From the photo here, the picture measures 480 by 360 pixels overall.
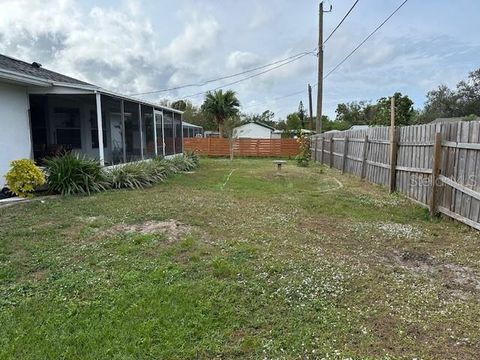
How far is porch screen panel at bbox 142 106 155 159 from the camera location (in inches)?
532

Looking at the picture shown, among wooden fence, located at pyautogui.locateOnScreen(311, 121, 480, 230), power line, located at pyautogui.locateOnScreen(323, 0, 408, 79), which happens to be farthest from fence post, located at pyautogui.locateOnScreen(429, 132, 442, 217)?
power line, located at pyautogui.locateOnScreen(323, 0, 408, 79)

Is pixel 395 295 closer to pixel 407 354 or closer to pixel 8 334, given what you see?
pixel 407 354

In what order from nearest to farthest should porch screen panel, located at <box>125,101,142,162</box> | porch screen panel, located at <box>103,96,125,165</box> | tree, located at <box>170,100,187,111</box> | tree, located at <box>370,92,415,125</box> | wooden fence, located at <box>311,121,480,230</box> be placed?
wooden fence, located at <box>311,121,480,230</box>, porch screen panel, located at <box>103,96,125,165</box>, porch screen panel, located at <box>125,101,142,162</box>, tree, located at <box>370,92,415,125</box>, tree, located at <box>170,100,187,111</box>

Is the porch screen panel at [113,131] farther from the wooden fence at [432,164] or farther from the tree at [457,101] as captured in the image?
the tree at [457,101]

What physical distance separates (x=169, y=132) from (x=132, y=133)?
15.5 feet

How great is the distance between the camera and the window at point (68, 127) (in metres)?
11.5

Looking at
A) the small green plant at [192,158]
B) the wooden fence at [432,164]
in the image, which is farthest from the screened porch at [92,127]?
the wooden fence at [432,164]

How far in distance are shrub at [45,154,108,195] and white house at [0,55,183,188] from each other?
35.4 inches

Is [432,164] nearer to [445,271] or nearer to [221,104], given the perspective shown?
[445,271]

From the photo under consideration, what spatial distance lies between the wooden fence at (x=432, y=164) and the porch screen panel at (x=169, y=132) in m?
8.98

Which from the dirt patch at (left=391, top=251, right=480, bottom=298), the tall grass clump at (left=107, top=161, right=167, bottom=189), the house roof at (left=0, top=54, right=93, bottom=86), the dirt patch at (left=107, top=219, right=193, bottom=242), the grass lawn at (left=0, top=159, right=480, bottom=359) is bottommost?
the dirt patch at (left=391, top=251, right=480, bottom=298)

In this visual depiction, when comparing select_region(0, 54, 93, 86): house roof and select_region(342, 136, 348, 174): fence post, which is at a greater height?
select_region(0, 54, 93, 86): house roof

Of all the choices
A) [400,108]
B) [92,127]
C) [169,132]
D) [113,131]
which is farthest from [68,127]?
[400,108]

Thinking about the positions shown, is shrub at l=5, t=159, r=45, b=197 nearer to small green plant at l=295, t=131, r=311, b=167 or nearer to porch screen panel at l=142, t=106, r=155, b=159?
porch screen panel at l=142, t=106, r=155, b=159
